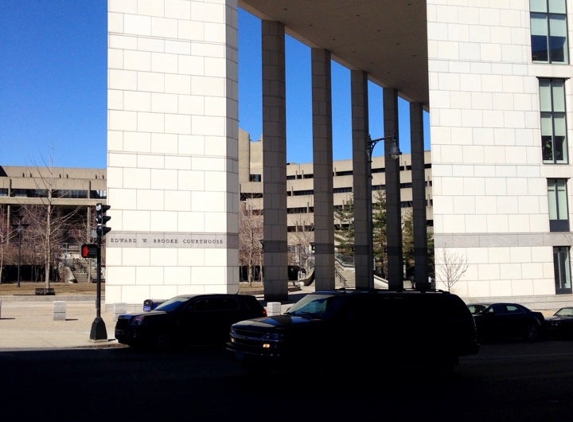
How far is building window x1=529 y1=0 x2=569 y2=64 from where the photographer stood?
38.9m

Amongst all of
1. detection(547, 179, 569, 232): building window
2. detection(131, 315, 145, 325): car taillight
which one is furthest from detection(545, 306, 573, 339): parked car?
detection(131, 315, 145, 325): car taillight

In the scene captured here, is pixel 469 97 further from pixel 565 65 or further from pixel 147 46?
pixel 147 46

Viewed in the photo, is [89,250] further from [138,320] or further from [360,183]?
[360,183]

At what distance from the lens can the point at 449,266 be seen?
36.2 m

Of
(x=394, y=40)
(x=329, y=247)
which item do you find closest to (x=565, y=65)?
(x=394, y=40)

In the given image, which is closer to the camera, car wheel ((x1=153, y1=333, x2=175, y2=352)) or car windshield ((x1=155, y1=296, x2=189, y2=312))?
car wheel ((x1=153, y1=333, x2=175, y2=352))

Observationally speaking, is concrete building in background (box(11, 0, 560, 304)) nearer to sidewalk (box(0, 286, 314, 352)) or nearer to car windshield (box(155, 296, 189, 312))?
sidewalk (box(0, 286, 314, 352))

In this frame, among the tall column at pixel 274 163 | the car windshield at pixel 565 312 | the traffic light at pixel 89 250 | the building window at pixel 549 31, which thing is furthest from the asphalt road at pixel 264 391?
the tall column at pixel 274 163

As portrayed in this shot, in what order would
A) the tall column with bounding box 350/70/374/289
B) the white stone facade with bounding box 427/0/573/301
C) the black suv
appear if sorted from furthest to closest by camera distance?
the tall column with bounding box 350/70/374/289 < the white stone facade with bounding box 427/0/573/301 < the black suv

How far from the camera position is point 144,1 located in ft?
107

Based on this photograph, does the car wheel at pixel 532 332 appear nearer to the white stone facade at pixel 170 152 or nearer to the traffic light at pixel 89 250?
the white stone facade at pixel 170 152

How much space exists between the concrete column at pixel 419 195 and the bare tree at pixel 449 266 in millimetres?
29270

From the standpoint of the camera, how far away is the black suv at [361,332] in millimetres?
14141

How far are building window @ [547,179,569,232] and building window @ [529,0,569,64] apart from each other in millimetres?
6951
